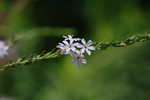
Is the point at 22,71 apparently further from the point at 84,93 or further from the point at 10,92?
the point at 84,93

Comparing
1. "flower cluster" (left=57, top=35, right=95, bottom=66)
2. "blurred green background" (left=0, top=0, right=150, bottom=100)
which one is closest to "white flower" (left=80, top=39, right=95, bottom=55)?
"flower cluster" (left=57, top=35, right=95, bottom=66)

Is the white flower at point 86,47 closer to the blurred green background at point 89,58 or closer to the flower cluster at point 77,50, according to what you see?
the flower cluster at point 77,50

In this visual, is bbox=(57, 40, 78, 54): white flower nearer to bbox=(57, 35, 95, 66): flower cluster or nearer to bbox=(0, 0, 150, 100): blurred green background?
bbox=(57, 35, 95, 66): flower cluster

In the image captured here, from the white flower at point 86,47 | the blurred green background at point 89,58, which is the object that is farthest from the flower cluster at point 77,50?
the blurred green background at point 89,58

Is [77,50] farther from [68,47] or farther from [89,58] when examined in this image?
[89,58]

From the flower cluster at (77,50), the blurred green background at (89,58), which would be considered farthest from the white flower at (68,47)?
the blurred green background at (89,58)

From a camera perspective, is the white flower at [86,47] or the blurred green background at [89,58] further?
the blurred green background at [89,58]

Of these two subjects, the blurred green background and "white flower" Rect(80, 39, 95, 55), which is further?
the blurred green background

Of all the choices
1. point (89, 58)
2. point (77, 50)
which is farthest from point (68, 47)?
point (89, 58)
